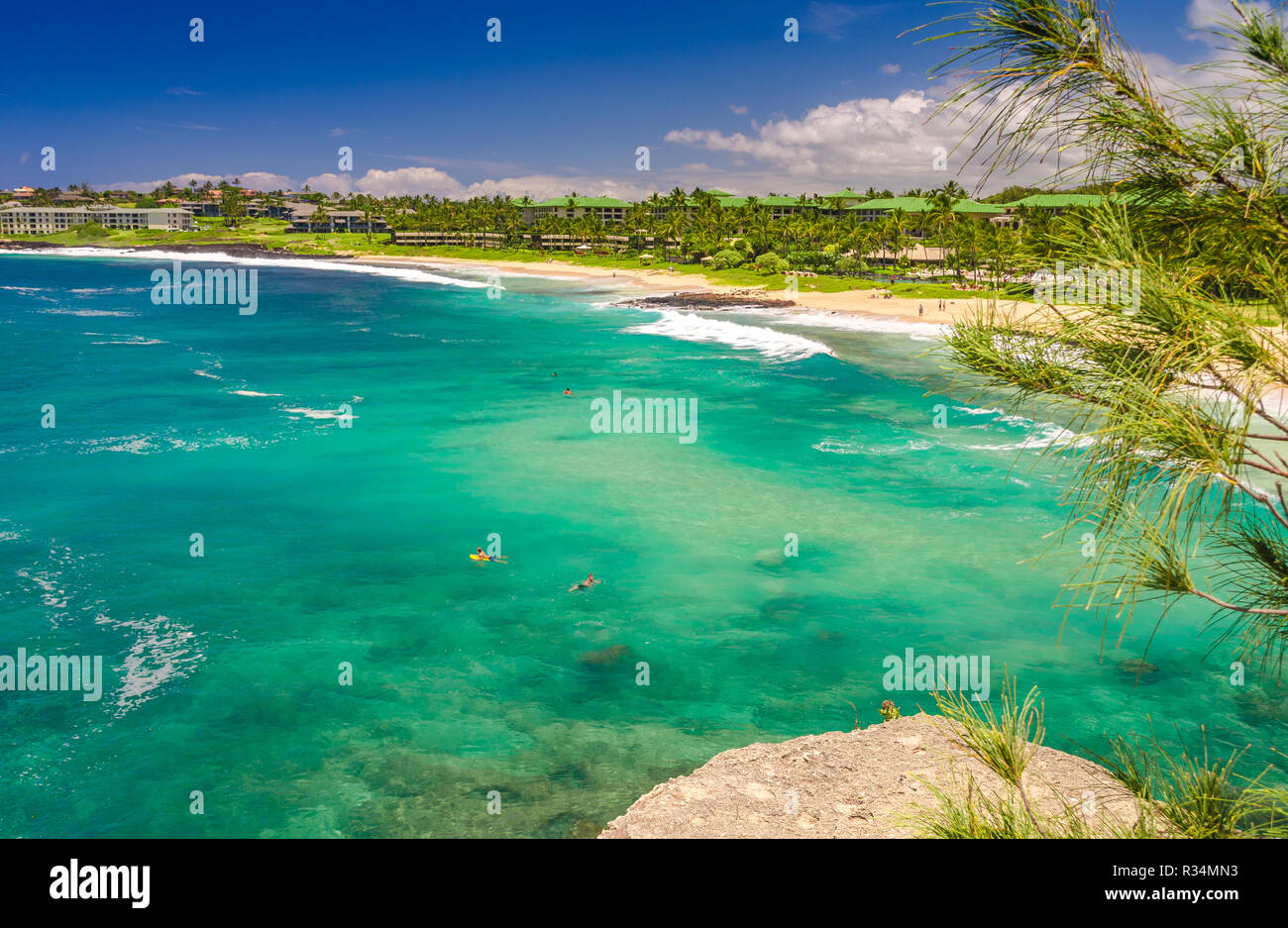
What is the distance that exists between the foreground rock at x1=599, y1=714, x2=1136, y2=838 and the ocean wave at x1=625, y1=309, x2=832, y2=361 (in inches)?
2221

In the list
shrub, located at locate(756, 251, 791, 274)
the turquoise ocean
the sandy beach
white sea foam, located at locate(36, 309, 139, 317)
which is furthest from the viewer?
shrub, located at locate(756, 251, 791, 274)

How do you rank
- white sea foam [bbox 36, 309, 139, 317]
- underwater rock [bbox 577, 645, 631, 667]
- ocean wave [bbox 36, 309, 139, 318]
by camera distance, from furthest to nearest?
white sea foam [bbox 36, 309, 139, 317] → ocean wave [bbox 36, 309, 139, 318] → underwater rock [bbox 577, 645, 631, 667]

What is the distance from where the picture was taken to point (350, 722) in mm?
19234

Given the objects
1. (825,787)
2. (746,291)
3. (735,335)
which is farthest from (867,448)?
(746,291)

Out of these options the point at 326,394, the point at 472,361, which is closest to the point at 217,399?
the point at 326,394

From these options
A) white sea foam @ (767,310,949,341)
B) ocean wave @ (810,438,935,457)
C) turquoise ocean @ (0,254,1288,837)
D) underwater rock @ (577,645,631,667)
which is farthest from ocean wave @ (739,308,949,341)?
underwater rock @ (577,645,631,667)

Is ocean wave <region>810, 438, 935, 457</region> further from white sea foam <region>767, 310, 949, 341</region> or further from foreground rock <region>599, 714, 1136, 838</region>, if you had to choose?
white sea foam <region>767, 310, 949, 341</region>

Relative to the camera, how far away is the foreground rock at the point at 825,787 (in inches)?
510

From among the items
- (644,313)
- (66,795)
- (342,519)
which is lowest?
(66,795)

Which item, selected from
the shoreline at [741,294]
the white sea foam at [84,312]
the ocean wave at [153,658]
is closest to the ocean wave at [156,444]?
the ocean wave at [153,658]

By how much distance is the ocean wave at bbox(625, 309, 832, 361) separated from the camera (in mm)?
73875
